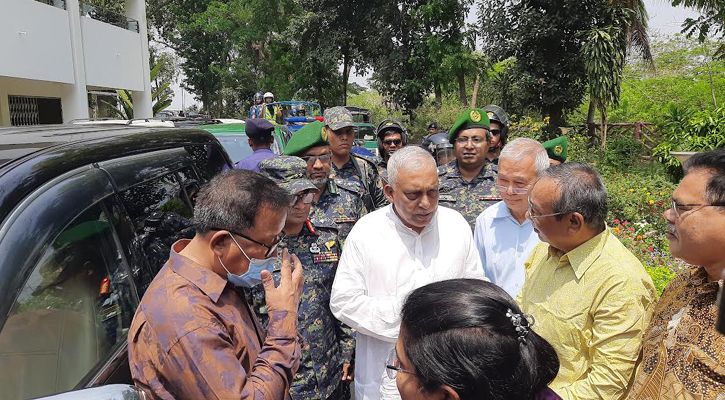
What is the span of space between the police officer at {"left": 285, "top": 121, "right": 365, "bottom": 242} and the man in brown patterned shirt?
1.81m

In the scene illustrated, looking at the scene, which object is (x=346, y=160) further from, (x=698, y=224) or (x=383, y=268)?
(x=698, y=224)

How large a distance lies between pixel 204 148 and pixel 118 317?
4.67 ft

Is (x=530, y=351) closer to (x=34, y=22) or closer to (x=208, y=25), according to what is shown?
(x=34, y=22)

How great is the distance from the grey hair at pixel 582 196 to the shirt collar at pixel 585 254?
2.0 inches

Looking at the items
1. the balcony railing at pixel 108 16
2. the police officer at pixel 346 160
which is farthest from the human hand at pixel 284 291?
the balcony railing at pixel 108 16

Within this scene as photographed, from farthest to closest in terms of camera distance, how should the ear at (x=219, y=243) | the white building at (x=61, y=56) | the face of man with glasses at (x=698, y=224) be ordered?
the white building at (x=61, y=56) → the ear at (x=219, y=243) → the face of man with glasses at (x=698, y=224)

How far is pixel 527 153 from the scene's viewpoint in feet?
9.49

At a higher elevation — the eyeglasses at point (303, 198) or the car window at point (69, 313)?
the eyeglasses at point (303, 198)

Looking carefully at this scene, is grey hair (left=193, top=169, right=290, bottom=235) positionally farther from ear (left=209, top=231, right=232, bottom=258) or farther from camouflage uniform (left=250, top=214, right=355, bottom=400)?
camouflage uniform (left=250, top=214, right=355, bottom=400)

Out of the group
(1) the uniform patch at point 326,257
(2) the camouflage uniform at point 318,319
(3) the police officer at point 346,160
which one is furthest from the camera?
(3) the police officer at point 346,160

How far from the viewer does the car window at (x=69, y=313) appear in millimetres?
1485

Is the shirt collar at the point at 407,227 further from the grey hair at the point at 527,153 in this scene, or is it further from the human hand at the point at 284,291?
the human hand at the point at 284,291

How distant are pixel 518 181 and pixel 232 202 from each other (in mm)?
1740

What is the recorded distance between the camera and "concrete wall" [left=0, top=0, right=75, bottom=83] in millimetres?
9703
